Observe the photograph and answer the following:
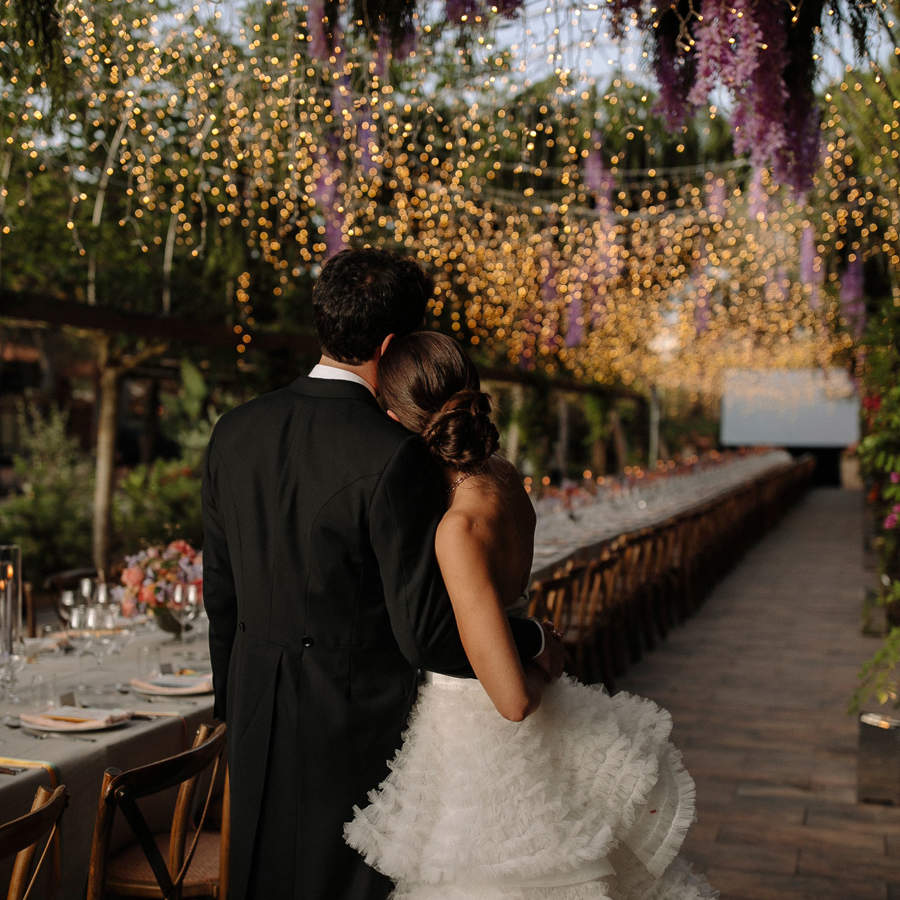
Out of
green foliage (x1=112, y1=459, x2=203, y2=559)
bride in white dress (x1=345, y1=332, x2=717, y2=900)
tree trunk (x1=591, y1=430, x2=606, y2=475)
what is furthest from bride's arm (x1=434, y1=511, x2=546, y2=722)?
tree trunk (x1=591, y1=430, x2=606, y2=475)

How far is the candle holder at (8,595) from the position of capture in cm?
292

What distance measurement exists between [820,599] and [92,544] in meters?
5.94

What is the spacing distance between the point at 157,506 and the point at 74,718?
694 centimetres

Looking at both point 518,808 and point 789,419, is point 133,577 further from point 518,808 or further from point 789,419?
point 789,419

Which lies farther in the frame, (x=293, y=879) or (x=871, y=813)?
(x=871, y=813)

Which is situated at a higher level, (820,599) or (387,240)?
(387,240)

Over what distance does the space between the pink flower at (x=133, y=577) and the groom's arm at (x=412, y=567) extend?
2.07 meters

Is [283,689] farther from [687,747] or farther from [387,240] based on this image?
[387,240]

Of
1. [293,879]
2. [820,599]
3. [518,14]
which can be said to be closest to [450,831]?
[293,879]

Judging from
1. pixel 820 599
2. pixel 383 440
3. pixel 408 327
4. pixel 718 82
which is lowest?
pixel 820 599

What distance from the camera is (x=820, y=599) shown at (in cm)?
927

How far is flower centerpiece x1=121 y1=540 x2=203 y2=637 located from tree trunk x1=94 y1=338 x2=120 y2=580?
13.0 feet

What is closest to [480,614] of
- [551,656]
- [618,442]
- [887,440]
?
[551,656]

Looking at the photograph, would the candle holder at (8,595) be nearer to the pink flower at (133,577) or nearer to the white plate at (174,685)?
the white plate at (174,685)
